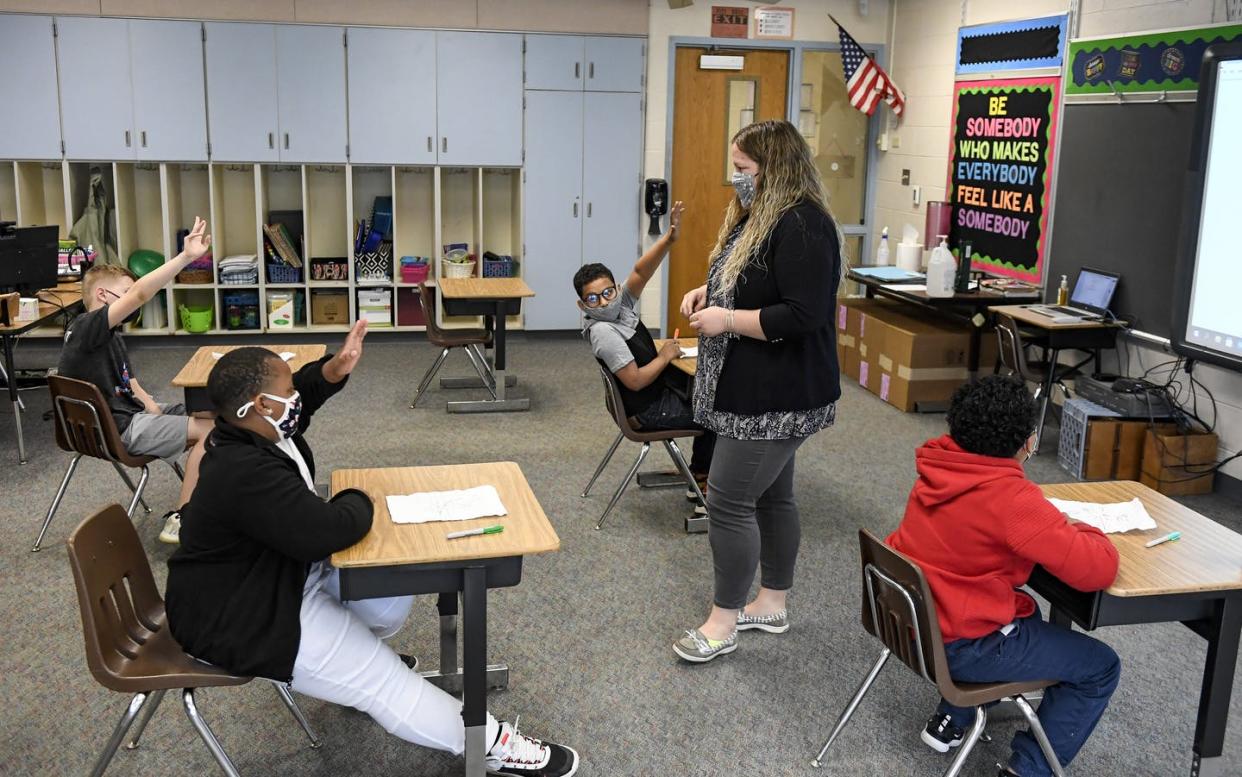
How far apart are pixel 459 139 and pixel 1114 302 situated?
4.58m

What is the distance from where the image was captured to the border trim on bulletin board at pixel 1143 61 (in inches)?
203

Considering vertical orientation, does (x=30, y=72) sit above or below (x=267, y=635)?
above

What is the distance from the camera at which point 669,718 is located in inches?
122

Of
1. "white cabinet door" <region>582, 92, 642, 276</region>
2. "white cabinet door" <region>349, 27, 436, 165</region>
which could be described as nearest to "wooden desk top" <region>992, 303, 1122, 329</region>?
"white cabinet door" <region>582, 92, 642, 276</region>

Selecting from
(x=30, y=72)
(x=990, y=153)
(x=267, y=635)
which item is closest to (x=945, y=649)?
(x=267, y=635)

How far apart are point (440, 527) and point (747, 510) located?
3.54 ft

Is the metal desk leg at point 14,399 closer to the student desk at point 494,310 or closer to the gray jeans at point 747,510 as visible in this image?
the student desk at point 494,310

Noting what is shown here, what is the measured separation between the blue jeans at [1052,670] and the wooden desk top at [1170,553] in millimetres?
228

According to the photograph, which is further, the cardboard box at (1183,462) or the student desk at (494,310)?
the student desk at (494,310)

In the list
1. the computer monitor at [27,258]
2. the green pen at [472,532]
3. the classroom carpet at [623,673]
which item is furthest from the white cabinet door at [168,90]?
the green pen at [472,532]

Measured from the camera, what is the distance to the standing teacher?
3.00 meters

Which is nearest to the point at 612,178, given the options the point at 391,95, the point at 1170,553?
the point at 391,95

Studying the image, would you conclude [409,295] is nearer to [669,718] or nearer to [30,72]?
[30,72]

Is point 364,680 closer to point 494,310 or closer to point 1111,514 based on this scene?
point 1111,514
